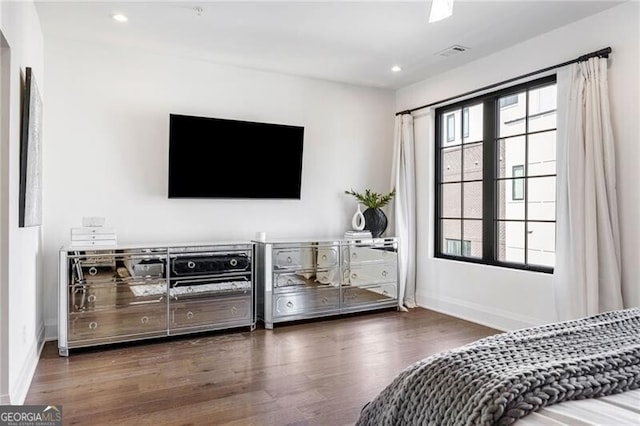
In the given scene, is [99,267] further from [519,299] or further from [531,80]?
[531,80]

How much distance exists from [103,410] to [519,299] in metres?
3.43

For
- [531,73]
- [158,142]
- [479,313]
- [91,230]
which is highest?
[531,73]

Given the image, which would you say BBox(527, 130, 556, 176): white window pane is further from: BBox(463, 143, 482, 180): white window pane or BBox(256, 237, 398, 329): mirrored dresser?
BBox(256, 237, 398, 329): mirrored dresser

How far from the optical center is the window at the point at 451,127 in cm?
484

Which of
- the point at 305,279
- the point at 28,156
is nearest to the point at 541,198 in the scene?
the point at 305,279

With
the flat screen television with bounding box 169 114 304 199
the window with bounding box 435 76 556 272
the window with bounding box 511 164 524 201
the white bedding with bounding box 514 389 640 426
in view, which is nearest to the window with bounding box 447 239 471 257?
the window with bounding box 435 76 556 272

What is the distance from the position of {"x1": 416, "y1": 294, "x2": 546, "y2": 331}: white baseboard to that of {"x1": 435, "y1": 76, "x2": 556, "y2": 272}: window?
46cm

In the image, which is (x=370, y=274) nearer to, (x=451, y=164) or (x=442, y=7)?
(x=451, y=164)

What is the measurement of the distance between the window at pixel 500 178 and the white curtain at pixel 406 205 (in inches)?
11.6

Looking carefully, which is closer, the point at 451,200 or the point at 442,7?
the point at 442,7

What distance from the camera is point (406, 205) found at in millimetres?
5102

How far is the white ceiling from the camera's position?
324 cm

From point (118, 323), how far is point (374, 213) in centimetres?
289

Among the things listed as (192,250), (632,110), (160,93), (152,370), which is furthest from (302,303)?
(632,110)
